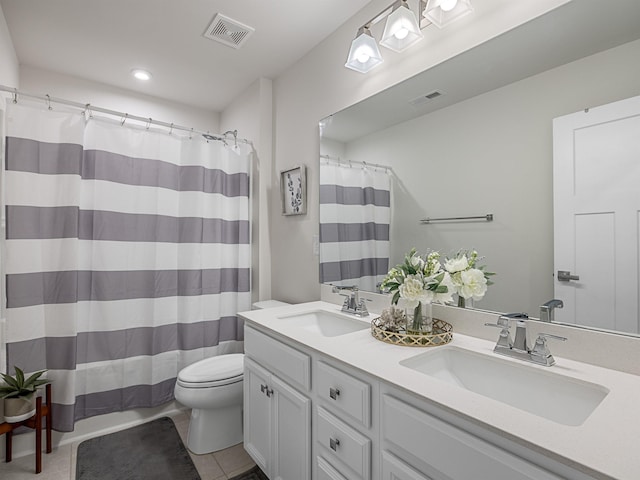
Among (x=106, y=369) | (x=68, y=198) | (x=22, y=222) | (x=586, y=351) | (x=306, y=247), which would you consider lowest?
(x=106, y=369)

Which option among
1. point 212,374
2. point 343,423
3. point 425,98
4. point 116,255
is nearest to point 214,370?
point 212,374

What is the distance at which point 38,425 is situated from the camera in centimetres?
173

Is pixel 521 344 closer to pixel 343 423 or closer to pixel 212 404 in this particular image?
pixel 343 423

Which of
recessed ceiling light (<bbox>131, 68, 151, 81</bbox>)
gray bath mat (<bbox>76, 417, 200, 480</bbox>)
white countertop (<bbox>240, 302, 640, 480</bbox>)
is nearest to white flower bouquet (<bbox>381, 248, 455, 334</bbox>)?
white countertop (<bbox>240, 302, 640, 480</bbox>)

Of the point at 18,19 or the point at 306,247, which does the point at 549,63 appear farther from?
the point at 18,19

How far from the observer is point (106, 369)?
2.07 meters

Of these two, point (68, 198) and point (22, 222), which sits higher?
point (68, 198)

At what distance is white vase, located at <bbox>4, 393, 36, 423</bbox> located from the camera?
1.64m

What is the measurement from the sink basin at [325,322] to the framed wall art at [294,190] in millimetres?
737

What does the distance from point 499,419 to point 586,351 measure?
21.4 inches

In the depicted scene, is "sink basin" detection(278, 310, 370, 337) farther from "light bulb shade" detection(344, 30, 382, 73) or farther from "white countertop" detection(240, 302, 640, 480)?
"light bulb shade" detection(344, 30, 382, 73)

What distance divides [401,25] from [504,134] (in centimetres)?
67

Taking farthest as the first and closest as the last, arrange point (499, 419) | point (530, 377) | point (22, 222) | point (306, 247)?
point (306, 247)
point (22, 222)
point (530, 377)
point (499, 419)

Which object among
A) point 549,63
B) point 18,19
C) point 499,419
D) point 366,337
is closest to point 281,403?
point 366,337
